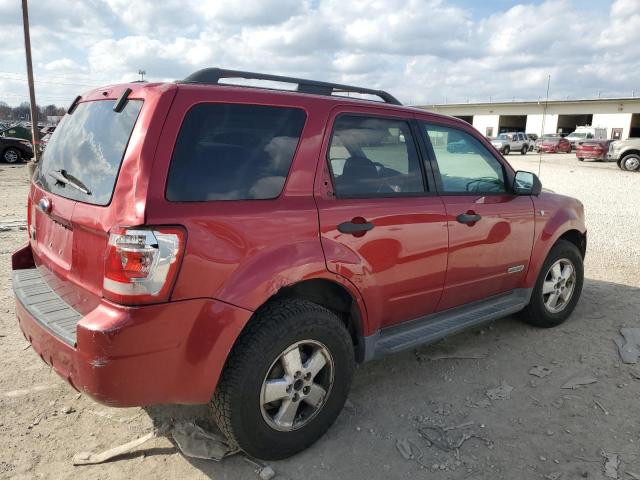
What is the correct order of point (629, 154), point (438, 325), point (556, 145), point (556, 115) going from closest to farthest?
1. point (438, 325)
2. point (629, 154)
3. point (556, 145)
4. point (556, 115)

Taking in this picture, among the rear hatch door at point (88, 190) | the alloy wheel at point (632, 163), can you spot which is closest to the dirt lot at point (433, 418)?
the rear hatch door at point (88, 190)

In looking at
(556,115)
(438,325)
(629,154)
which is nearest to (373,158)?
(438,325)

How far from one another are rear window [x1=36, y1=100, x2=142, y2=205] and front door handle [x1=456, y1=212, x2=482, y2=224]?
2170 millimetres

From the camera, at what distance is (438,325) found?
138 inches

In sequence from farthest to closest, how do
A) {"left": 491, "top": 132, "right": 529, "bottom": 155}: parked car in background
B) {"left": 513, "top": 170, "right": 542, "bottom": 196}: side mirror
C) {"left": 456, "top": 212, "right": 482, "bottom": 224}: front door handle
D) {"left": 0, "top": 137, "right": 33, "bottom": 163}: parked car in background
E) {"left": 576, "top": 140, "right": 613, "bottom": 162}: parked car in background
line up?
{"left": 491, "top": 132, "right": 529, "bottom": 155}: parked car in background
{"left": 576, "top": 140, "right": 613, "bottom": 162}: parked car in background
{"left": 0, "top": 137, "right": 33, "bottom": 163}: parked car in background
{"left": 513, "top": 170, "right": 542, "bottom": 196}: side mirror
{"left": 456, "top": 212, "right": 482, "bottom": 224}: front door handle

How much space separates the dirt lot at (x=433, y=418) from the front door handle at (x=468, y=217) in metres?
1.13

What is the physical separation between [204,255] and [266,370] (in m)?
0.69

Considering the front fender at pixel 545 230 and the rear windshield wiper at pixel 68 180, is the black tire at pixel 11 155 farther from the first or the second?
the front fender at pixel 545 230


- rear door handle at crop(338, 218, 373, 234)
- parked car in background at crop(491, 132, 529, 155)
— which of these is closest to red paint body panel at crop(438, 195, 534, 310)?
rear door handle at crop(338, 218, 373, 234)

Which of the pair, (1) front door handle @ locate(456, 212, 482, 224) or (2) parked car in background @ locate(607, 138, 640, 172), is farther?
(2) parked car in background @ locate(607, 138, 640, 172)

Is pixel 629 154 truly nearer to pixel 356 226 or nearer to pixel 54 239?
pixel 356 226

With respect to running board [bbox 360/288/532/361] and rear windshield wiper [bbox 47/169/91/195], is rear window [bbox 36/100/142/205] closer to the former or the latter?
rear windshield wiper [bbox 47/169/91/195]

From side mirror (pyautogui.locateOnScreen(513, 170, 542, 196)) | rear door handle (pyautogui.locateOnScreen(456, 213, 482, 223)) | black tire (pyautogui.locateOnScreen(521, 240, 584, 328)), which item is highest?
side mirror (pyautogui.locateOnScreen(513, 170, 542, 196))

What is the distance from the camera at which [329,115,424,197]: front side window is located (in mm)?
2898
